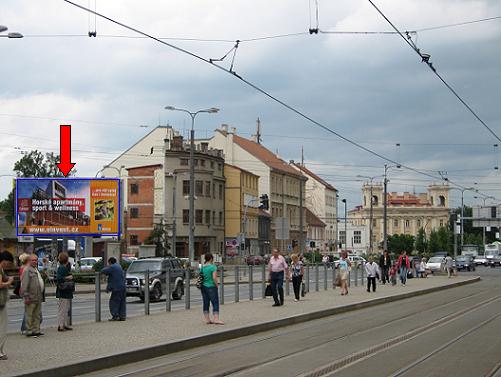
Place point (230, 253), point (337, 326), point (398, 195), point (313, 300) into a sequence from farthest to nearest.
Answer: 1. point (398, 195)
2. point (230, 253)
3. point (313, 300)
4. point (337, 326)

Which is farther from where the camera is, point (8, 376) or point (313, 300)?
point (313, 300)

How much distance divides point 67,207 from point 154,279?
768 inches

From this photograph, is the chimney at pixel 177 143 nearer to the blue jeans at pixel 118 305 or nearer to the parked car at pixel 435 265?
the parked car at pixel 435 265

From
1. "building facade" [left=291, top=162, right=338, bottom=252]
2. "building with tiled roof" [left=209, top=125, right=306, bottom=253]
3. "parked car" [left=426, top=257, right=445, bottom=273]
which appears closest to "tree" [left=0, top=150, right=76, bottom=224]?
"building with tiled roof" [left=209, top=125, right=306, bottom=253]

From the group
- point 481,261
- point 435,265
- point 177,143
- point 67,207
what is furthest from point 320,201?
point 67,207

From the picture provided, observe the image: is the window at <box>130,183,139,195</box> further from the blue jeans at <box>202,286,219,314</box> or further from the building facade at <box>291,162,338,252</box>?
the blue jeans at <box>202,286,219,314</box>

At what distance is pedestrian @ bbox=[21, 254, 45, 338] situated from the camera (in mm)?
16359

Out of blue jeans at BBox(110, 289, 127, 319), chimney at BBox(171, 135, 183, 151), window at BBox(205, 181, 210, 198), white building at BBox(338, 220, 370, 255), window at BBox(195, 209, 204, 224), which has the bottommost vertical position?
blue jeans at BBox(110, 289, 127, 319)

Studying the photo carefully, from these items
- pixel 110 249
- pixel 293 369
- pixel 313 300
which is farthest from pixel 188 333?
pixel 110 249

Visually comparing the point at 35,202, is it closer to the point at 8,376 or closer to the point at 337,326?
the point at 337,326

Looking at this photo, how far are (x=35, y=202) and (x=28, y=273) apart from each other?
34645 mm

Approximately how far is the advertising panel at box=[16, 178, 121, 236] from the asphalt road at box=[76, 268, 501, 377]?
29.5m

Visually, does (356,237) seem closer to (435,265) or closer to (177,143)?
(177,143)

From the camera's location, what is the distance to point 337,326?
2072 cm
